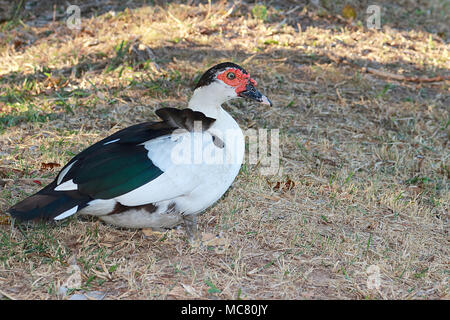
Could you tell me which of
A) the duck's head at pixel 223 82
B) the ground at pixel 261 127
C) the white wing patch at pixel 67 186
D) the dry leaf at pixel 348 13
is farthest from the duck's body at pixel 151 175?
the dry leaf at pixel 348 13

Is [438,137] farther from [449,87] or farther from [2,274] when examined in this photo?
[2,274]

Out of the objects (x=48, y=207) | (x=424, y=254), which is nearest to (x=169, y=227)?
(x=48, y=207)

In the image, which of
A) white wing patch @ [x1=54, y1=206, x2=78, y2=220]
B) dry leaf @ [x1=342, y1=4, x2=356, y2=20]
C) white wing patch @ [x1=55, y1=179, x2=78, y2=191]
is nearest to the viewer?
white wing patch @ [x1=54, y1=206, x2=78, y2=220]

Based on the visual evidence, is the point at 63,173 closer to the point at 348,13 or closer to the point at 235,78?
the point at 235,78

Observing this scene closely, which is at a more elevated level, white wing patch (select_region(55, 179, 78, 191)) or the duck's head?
the duck's head

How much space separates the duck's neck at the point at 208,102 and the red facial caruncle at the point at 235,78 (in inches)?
3.4

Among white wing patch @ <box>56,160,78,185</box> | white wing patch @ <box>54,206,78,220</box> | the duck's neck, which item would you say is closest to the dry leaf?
the duck's neck

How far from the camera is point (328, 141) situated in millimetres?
4480

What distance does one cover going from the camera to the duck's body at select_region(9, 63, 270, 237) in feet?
8.88

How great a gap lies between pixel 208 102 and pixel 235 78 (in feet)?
0.68

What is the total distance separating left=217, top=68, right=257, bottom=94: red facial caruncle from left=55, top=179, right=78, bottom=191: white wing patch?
0.95 m

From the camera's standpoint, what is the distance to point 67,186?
2.74 meters

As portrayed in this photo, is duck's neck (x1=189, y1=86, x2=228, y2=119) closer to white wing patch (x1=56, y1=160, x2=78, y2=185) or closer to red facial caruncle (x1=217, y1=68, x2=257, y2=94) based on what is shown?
red facial caruncle (x1=217, y1=68, x2=257, y2=94)

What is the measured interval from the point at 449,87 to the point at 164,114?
12.0ft
